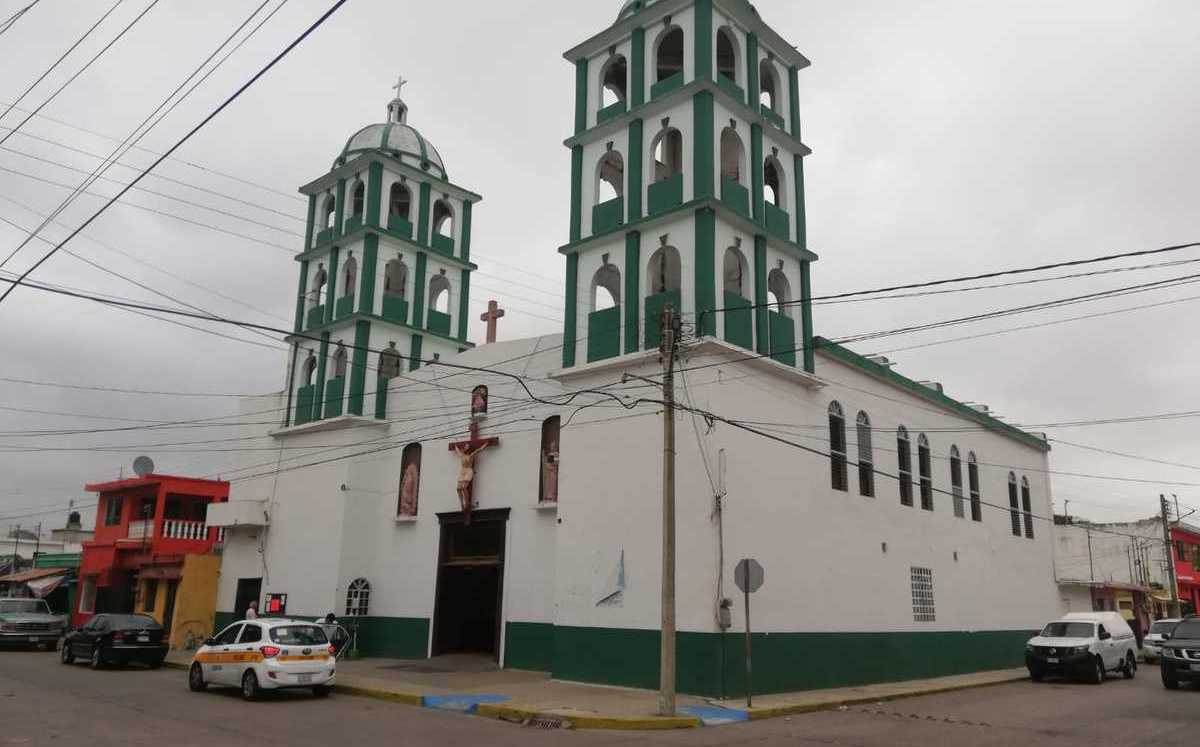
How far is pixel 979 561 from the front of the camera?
29094mm

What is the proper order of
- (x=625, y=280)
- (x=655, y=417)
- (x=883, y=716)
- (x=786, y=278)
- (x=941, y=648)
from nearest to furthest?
(x=883, y=716), (x=655, y=417), (x=625, y=280), (x=786, y=278), (x=941, y=648)

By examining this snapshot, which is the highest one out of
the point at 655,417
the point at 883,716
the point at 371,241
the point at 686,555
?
the point at 371,241

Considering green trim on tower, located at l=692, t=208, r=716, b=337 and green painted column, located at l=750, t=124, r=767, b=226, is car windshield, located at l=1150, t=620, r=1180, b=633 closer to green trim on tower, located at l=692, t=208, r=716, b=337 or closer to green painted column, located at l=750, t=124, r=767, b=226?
green painted column, located at l=750, t=124, r=767, b=226

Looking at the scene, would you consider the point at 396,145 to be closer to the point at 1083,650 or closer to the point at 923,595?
the point at 923,595

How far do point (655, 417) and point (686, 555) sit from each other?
9.91 ft

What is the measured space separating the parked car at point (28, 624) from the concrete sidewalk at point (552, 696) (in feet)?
42.3

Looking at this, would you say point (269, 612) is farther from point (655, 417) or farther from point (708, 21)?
point (708, 21)

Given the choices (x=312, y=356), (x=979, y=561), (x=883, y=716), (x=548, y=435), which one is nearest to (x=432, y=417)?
(x=548, y=435)

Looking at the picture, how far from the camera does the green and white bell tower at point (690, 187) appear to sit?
66.1 feet

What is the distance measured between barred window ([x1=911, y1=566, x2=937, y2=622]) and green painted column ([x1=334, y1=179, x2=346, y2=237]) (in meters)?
21.2

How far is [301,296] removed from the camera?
3192 centimetres

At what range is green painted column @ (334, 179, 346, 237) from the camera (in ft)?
101

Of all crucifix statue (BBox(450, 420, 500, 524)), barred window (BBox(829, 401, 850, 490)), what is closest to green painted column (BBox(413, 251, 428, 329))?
crucifix statue (BBox(450, 420, 500, 524))

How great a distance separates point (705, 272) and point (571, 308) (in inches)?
152
